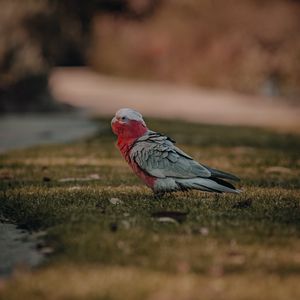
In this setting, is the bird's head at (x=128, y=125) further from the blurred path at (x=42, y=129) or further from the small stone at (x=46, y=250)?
the blurred path at (x=42, y=129)

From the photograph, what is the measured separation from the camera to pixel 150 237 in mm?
3988

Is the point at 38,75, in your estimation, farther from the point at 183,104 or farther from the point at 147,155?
the point at 147,155

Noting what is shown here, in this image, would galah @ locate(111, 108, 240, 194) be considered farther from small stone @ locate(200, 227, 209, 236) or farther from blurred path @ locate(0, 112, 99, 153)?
Result: blurred path @ locate(0, 112, 99, 153)

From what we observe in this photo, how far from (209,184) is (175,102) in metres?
15.3

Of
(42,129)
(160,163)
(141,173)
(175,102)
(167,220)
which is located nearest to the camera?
(167,220)

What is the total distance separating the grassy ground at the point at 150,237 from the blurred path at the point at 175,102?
8610 mm

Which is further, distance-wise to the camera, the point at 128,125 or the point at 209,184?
the point at 128,125

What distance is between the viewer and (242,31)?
73.0ft

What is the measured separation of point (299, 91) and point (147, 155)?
17619 mm

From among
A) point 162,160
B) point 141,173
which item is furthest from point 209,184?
point 141,173

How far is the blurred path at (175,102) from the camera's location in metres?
16.7

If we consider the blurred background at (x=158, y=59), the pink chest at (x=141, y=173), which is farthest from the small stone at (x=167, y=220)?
the blurred background at (x=158, y=59)

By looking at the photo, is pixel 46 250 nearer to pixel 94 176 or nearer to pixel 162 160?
pixel 162 160

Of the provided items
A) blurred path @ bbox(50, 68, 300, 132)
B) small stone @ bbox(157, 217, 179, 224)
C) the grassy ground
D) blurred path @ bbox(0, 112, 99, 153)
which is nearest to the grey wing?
the grassy ground
